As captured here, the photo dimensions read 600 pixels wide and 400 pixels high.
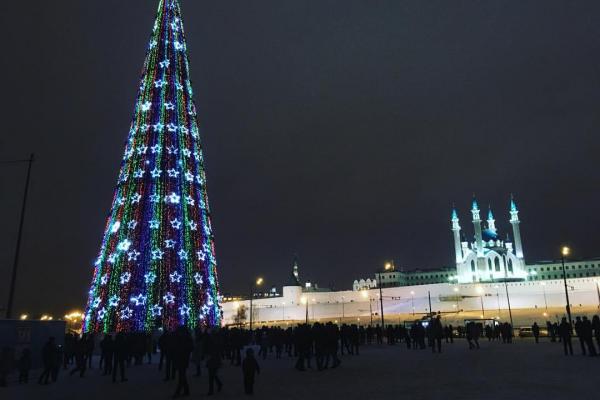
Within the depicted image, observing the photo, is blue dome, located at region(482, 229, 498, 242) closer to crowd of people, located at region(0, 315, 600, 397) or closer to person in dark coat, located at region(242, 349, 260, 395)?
crowd of people, located at region(0, 315, 600, 397)

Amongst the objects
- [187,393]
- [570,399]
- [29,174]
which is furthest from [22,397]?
[29,174]

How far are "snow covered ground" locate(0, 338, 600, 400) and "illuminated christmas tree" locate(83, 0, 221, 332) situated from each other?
13.5 feet

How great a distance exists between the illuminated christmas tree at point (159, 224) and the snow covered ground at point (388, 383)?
4.12 metres

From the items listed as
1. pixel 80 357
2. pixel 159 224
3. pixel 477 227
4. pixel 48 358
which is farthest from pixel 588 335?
pixel 477 227

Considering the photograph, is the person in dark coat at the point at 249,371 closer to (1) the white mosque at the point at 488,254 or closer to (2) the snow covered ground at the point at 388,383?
(2) the snow covered ground at the point at 388,383

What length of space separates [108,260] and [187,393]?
1155 centimetres

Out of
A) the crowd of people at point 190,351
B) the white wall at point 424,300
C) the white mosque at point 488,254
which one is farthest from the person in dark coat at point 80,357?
the white mosque at point 488,254

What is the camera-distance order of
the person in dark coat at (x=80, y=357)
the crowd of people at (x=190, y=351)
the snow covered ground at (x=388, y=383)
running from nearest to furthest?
the snow covered ground at (x=388, y=383) → the crowd of people at (x=190, y=351) → the person in dark coat at (x=80, y=357)

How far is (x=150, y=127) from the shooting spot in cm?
2144

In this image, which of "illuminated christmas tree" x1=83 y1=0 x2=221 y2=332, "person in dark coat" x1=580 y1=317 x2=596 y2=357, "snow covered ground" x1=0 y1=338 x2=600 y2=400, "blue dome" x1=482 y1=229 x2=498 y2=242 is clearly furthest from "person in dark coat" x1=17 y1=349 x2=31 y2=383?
"blue dome" x1=482 y1=229 x2=498 y2=242

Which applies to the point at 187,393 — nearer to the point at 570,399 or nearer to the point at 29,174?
Result: the point at 570,399

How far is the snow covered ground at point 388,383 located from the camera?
31.6 feet

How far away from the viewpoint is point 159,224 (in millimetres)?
20328

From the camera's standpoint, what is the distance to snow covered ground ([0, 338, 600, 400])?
31.6 ft
